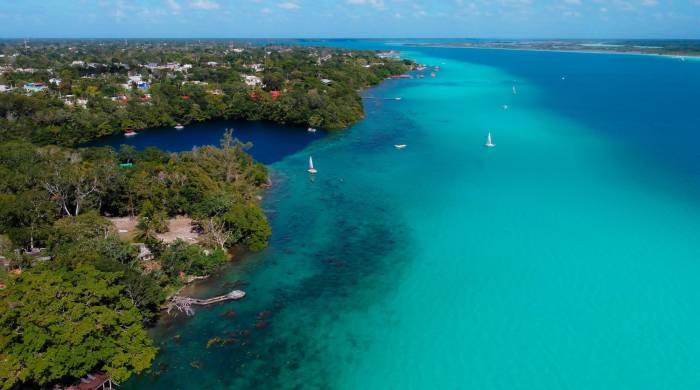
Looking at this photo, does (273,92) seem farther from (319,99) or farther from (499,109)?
(499,109)

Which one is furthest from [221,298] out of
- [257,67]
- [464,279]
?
[257,67]

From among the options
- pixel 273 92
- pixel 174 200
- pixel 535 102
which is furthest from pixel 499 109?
pixel 174 200

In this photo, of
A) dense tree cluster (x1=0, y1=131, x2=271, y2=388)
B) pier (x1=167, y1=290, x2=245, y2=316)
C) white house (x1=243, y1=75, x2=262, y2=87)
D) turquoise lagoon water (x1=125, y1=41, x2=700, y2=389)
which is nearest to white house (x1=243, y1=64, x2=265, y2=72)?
white house (x1=243, y1=75, x2=262, y2=87)

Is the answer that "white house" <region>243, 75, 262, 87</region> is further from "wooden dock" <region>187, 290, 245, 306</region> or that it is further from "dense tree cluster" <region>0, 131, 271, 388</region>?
"wooden dock" <region>187, 290, 245, 306</region>

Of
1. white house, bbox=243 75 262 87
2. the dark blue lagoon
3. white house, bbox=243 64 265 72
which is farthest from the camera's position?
white house, bbox=243 64 265 72

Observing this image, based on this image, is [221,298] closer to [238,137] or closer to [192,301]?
[192,301]

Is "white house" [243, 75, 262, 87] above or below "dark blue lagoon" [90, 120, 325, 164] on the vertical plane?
above
